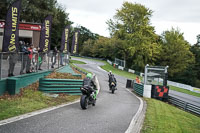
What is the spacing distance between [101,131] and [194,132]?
4526 millimetres

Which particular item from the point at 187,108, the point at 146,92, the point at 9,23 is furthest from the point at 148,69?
the point at 9,23

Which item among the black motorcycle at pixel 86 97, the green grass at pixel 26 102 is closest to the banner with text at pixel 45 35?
the green grass at pixel 26 102

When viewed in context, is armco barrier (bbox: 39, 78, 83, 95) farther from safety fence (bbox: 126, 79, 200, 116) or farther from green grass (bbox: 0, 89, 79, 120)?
safety fence (bbox: 126, 79, 200, 116)

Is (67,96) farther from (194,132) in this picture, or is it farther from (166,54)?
(166,54)

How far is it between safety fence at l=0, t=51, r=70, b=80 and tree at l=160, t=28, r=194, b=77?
167 ft

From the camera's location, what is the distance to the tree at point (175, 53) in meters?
62.9

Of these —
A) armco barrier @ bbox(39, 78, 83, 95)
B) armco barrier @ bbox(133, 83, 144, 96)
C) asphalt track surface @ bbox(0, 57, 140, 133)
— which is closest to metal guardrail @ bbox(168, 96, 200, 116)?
armco barrier @ bbox(133, 83, 144, 96)

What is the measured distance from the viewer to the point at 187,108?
19.4 meters

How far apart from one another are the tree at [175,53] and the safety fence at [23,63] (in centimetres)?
5080

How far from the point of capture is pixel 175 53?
208 feet

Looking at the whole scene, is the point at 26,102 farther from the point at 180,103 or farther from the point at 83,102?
the point at 180,103

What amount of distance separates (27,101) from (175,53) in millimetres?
57850

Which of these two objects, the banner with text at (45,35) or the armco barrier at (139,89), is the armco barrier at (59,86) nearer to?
the banner with text at (45,35)

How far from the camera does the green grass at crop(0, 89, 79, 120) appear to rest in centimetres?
875
